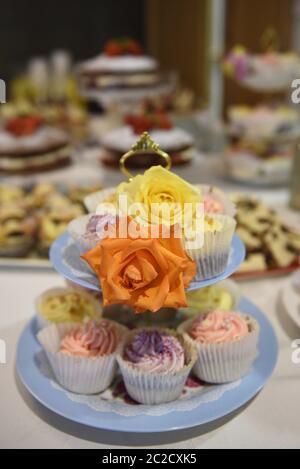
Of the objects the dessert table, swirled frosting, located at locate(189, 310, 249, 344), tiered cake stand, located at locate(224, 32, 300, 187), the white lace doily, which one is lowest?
the dessert table

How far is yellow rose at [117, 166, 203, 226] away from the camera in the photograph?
71cm

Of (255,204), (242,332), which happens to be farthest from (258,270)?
(242,332)

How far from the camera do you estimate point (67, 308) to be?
0.92m

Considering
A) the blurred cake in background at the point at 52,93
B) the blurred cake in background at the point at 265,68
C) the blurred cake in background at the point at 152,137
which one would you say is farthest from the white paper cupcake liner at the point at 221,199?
the blurred cake in background at the point at 52,93

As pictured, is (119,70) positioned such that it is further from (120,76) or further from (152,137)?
(152,137)

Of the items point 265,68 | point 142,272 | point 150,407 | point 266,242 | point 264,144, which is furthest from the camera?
point 264,144

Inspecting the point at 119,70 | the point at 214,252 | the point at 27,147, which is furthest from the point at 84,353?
the point at 119,70

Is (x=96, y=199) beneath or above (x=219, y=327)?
above

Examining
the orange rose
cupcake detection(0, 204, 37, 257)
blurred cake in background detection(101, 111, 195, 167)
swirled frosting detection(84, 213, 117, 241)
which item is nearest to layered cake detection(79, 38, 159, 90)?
blurred cake in background detection(101, 111, 195, 167)

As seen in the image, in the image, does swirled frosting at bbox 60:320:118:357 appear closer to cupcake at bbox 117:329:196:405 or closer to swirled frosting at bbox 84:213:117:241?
cupcake at bbox 117:329:196:405

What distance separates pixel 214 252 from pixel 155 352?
0.16 metres

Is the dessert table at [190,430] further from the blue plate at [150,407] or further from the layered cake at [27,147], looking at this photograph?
the layered cake at [27,147]

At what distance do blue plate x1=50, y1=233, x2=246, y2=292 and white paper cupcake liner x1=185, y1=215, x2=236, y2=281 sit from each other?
0.01m

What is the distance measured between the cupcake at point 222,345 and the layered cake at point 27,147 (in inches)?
46.5
